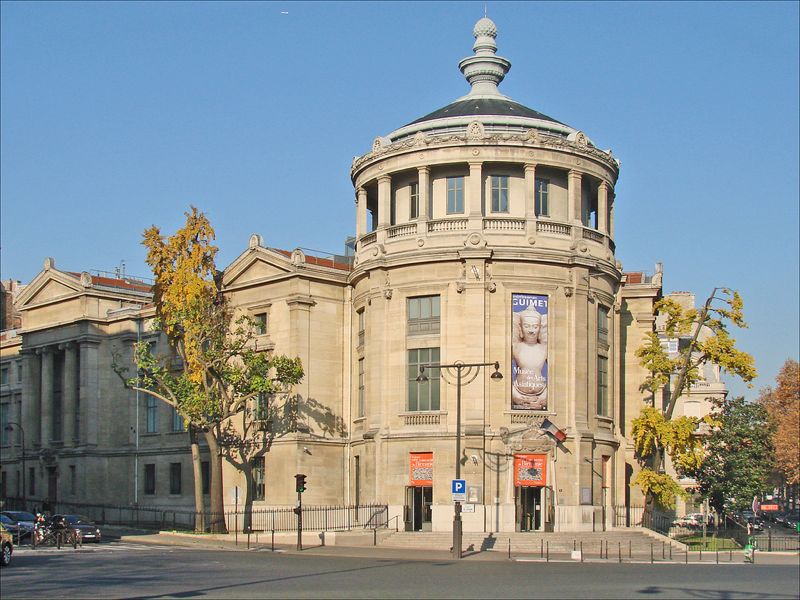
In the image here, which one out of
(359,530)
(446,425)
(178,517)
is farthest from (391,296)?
(178,517)

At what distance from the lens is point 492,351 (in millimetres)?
63156

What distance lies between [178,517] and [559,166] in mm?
34080

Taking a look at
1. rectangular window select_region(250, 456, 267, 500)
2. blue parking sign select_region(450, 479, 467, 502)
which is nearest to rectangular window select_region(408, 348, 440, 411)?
rectangular window select_region(250, 456, 267, 500)

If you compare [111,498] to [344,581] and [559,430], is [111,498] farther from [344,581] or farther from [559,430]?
[344,581]

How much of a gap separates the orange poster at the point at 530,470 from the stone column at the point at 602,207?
546 inches

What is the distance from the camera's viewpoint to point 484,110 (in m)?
69.1

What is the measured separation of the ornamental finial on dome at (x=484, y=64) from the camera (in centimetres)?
7438

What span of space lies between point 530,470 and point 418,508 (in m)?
6.30

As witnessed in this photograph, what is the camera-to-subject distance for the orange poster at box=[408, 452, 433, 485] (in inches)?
2495

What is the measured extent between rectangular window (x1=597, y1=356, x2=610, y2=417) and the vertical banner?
16.2 ft

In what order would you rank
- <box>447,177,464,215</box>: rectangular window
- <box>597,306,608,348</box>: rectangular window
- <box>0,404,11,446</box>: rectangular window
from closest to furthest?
<box>447,177,464,215</box>: rectangular window, <box>597,306,608,348</box>: rectangular window, <box>0,404,11,446</box>: rectangular window

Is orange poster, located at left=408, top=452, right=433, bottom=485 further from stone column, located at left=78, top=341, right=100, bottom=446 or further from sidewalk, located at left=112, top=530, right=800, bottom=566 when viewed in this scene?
stone column, located at left=78, top=341, right=100, bottom=446

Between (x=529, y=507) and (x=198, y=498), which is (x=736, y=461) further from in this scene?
(x=198, y=498)

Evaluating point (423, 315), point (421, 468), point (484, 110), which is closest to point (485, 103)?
point (484, 110)
